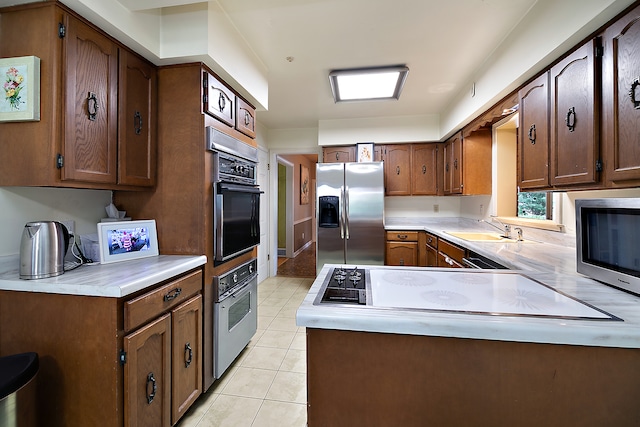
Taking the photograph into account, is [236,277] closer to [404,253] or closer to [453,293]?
[453,293]

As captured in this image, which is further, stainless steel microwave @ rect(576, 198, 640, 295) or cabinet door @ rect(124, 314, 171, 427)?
cabinet door @ rect(124, 314, 171, 427)

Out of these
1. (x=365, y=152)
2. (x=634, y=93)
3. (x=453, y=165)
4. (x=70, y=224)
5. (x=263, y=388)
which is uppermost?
(x=365, y=152)

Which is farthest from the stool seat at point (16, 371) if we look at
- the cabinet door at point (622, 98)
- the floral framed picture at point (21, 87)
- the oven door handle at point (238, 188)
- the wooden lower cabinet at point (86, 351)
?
the cabinet door at point (622, 98)

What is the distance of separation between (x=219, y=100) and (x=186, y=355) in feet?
5.32

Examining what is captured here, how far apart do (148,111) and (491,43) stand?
2.52 meters

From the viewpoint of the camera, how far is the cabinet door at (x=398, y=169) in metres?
4.08

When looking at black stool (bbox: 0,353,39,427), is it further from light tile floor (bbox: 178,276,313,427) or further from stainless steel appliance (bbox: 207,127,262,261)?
stainless steel appliance (bbox: 207,127,262,261)

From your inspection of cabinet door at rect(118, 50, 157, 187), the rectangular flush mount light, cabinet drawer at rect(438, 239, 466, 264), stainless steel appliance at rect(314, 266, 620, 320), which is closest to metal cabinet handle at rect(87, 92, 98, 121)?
cabinet door at rect(118, 50, 157, 187)

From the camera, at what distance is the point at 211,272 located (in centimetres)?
183

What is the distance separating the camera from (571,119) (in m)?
1.55

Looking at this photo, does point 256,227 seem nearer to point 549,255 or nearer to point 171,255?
point 171,255

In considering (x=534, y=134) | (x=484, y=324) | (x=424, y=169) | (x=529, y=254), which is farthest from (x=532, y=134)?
(x=424, y=169)

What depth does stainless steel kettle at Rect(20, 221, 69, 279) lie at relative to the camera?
1.23 metres

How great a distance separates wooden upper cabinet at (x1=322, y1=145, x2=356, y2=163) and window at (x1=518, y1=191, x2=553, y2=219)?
2127 millimetres
